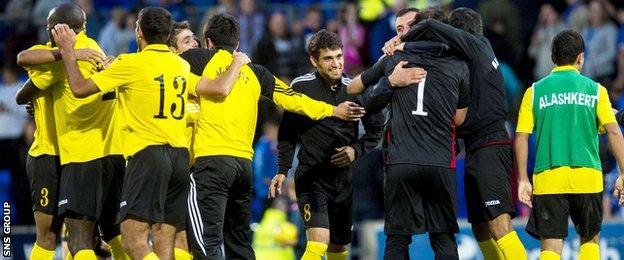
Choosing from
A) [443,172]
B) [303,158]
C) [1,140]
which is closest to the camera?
[443,172]

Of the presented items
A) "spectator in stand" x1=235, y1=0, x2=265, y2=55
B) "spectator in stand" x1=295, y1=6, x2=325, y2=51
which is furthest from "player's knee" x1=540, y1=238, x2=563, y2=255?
"spectator in stand" x1=235, y1=0, x2=265, y2=55

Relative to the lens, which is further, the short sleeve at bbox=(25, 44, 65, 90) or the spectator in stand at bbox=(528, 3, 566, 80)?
the spectator in stand at bbox=(528, 3, 566, 80)

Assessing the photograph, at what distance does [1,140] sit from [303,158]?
879 cm

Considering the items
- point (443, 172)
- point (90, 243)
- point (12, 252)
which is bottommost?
point (12, 252)

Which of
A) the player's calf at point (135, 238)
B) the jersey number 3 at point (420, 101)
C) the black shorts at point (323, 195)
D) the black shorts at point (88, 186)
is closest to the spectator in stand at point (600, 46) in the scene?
the black shorts at point (323, 195)

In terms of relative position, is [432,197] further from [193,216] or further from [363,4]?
[363,4]

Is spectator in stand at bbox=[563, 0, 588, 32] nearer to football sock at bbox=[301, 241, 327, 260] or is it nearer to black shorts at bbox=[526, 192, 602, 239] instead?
black shorts at bbox=[526, 192, 602, 239]

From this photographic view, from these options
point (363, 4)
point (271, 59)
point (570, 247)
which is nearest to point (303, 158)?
point (570, 247)

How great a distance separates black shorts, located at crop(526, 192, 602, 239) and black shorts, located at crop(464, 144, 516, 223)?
34cm

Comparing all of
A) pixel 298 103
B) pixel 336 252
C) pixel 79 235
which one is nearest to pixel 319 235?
pixel 336 252

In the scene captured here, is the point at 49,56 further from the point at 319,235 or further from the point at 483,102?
the point at 483,102

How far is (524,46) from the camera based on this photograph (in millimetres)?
19062

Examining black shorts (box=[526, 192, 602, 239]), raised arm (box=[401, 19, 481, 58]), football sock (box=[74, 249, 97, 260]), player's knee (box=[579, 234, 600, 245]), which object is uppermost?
raised arm (box=[401, 19, 481, 58])

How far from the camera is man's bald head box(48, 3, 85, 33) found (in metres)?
10.1
